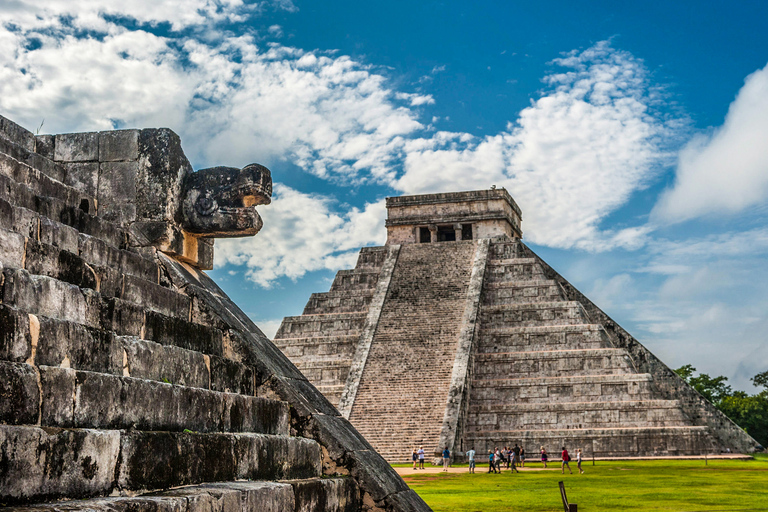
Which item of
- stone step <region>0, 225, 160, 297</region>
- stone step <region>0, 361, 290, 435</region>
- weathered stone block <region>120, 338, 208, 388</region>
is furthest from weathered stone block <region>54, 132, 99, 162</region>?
stone step <region>0, 361, 290, 435</region>

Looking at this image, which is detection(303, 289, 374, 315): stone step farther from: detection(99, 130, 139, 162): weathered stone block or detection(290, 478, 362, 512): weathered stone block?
detection(290, 478, 362, 512): weathered stone block

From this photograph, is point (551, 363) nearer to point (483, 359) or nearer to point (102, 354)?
point (483, 359)

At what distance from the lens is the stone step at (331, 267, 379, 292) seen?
96.0 ft

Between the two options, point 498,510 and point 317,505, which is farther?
point 498,510

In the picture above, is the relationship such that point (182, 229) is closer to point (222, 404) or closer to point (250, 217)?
point (250, 217)

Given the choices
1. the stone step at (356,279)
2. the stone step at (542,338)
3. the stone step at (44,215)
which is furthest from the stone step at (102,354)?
the stone step at (356,279)

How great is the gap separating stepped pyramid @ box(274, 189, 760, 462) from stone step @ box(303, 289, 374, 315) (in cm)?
5

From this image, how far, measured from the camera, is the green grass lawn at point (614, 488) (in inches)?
395

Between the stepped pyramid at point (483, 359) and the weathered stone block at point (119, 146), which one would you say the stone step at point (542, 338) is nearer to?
the stepped pyramid at point (483, 359)

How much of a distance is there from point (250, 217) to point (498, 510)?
5.52 metres

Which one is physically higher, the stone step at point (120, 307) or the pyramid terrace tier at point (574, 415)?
the stone step at point (120, 307)

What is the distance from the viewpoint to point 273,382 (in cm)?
463

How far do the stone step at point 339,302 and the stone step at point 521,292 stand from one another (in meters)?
4.32

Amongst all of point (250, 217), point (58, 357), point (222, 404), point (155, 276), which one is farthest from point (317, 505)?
point (250, 217)
